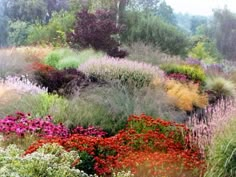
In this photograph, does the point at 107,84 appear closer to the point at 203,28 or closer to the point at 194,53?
the point at 194,53

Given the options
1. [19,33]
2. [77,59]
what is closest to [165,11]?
[19,33]

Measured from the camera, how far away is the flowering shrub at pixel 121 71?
9.31 m

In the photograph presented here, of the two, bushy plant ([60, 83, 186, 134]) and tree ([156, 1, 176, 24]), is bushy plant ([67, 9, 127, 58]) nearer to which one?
bushy plant ([60, 83, 186, 134])

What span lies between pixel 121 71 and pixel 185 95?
4.31ft

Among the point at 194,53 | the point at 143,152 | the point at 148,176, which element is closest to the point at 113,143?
the point at 143,152

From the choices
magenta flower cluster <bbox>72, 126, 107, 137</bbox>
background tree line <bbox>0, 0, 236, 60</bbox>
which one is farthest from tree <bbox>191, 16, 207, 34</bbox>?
magenta flower cluster <bbox>72, 126, 107, 137</bbox>

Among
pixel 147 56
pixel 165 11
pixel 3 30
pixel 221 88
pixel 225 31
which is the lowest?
pixel 3 30

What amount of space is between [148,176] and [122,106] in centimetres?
289

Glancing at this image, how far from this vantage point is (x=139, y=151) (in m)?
5.02

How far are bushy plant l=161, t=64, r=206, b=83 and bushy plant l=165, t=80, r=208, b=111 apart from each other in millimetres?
1234

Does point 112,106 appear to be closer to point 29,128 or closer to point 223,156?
point 29,128

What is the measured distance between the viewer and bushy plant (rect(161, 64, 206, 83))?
36.8ft

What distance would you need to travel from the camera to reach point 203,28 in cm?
2655

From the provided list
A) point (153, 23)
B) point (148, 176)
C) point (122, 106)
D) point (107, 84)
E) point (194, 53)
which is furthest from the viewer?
point (194, 53)
